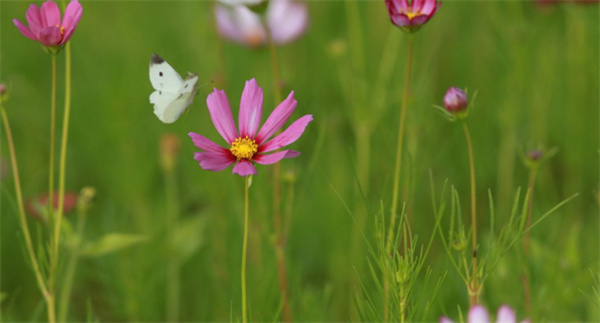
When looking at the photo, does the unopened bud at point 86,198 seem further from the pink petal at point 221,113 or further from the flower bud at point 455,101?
the flower bud at point 455,101

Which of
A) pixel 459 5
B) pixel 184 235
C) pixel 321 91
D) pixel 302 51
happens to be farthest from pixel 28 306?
pixel 459 5

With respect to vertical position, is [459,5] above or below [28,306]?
above

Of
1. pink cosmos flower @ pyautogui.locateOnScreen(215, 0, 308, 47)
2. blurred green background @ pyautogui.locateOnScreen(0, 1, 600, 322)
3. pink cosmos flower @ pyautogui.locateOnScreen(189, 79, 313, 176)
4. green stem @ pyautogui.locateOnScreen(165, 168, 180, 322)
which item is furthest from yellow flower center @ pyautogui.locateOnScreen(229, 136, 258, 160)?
pink cosmos flower @ pyautogui.locateOnScreen(215, 0, 308, 47)

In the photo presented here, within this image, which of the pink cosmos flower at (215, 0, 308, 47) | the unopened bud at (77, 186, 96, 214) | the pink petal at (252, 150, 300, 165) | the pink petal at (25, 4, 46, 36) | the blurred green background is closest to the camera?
the pink petal at (252, 150, 300, 165)

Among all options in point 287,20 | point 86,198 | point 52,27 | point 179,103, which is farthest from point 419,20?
point 287,20

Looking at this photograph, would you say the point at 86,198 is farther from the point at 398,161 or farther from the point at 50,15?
the point at 398,161

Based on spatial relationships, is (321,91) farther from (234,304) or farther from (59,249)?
(59,249)

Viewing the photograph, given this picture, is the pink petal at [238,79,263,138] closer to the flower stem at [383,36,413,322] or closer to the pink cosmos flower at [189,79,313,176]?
the pink cosmos flower at [189,79,313,176]

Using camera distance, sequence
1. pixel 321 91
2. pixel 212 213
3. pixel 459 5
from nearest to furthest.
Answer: pixel 212 213 < pixel 321 91 < pixel 459 5
